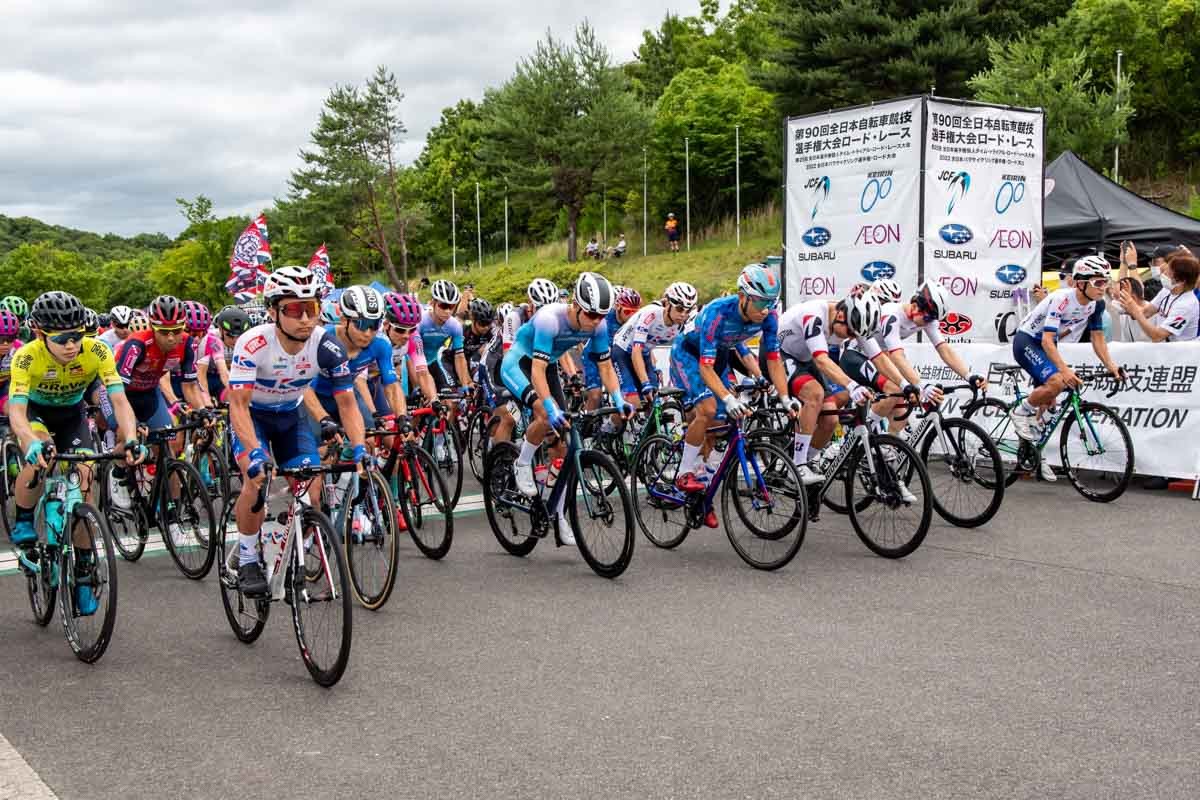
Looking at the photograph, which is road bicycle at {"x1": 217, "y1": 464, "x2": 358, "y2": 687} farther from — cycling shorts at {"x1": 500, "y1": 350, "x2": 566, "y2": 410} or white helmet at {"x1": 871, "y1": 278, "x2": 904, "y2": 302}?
white helmet at {"x1": 871, "y1": 278, "x2": 904, "y2": 302}

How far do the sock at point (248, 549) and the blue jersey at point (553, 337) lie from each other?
2.74 metres

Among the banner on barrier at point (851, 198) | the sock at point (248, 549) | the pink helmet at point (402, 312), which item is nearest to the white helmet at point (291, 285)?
the sock at point (248, 549)

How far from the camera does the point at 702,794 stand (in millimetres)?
3939

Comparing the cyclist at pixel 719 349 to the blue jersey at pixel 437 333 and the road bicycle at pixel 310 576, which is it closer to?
the road bicycle at pixel 310 576

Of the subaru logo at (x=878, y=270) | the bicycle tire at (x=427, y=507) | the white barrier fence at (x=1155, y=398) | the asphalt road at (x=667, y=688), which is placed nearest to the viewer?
the asphalt road at (x=667, y=688)

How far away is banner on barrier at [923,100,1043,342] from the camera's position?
14062 millimetres

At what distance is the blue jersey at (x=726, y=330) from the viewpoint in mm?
8352

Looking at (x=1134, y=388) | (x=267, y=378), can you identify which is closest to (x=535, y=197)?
(x=1134, y=388)

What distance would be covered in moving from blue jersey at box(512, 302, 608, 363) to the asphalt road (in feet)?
5.31

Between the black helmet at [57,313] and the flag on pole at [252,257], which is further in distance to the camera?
the flag on pole at [252,257]

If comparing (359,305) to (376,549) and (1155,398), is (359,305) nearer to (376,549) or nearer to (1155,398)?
(376,549)

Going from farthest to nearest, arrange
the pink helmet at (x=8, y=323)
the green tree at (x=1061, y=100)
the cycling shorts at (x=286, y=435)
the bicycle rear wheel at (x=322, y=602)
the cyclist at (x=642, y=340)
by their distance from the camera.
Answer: the green tree at (x=1061, y=100), the cyclist at (x=642, y=340), the pink helmet at (x=8, y=323), the cycling shorts at (x=286, y=435), the bicycle rear wheel at (x=322, y=602)

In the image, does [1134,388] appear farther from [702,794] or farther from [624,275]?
[624,275]

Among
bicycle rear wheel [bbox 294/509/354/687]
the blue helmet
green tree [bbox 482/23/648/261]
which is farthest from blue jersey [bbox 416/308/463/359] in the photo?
green tree [bbox 482/23/648/261]
